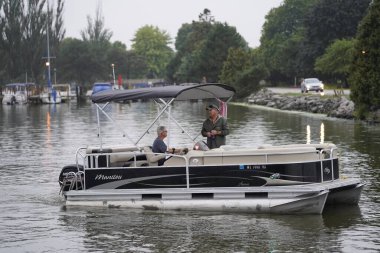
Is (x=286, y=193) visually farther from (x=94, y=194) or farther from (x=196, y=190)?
(x=94, y=194)

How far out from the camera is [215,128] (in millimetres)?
17922

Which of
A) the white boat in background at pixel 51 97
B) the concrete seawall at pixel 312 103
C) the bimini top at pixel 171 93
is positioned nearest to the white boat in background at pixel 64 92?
the white boat in background at pixel 51 97

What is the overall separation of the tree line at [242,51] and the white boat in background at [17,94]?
2015cm

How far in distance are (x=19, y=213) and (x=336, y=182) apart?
6.90 metres

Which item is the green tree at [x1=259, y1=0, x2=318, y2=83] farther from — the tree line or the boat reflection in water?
the boat reflection in water

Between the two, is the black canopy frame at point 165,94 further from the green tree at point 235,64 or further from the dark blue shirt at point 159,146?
the green tree at point 235,64

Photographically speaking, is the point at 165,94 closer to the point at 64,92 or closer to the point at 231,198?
the point at 231,198

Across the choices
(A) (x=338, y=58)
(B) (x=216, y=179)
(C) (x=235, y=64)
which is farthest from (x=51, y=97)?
(B) (x=216, y=179)

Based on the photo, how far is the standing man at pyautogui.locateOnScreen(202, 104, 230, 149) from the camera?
1781cm

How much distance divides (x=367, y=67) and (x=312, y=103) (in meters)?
13.2

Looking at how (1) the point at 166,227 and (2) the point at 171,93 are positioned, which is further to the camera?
(2) the point at 171,93

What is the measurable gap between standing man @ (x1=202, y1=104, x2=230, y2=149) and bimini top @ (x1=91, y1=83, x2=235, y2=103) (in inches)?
21.4

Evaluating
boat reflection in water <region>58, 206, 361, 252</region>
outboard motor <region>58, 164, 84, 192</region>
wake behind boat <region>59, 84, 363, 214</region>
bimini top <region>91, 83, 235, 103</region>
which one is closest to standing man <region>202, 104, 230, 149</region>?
bimini top <region>91, 83, 235, 103</region>

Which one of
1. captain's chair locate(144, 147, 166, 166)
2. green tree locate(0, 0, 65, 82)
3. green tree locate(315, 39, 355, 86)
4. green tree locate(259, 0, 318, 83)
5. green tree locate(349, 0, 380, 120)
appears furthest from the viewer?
green tree locate(0, 0, 65, 82)
